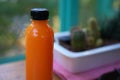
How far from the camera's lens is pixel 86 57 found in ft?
2.95

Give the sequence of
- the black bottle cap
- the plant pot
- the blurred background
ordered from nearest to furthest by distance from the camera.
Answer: the black bottle cap → the plant pot → the blurred background

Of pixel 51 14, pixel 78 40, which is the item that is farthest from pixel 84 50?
pixel 51 14

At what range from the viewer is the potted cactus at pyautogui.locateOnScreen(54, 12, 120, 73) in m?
0.89

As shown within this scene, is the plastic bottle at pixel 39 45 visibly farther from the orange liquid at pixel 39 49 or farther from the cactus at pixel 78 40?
the cactus at pixel 78 40

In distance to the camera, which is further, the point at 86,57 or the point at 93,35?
the point at 93,35

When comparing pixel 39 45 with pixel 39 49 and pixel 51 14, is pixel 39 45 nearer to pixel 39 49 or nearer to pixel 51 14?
pixel 39 49

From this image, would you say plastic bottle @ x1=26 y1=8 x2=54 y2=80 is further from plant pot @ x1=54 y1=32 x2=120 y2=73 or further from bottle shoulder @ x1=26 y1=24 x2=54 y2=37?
plant pot @ x1=54 y1=32 x2=120 y2=73

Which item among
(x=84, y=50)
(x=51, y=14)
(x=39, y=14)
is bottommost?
(x=84, y=50)

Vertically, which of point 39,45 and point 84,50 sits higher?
point 39,45

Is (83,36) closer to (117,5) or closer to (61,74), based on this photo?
(61,74)

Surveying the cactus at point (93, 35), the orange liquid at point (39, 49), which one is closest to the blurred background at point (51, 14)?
the cactus at point (93, 35)

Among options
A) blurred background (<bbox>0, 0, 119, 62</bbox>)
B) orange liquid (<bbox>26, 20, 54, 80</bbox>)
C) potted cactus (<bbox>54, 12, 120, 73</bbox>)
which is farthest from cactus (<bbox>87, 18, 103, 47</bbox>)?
orange liquid (<bbox>26, 20, 54, 80</bbox>)

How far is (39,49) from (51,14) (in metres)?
0.60

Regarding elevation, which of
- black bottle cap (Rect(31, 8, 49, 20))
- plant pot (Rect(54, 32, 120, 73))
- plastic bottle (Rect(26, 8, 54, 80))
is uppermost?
black bottle cap (Rect(31, 8, 49, 20))
